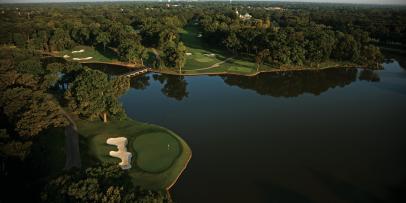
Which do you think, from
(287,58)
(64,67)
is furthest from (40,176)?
(287,58)

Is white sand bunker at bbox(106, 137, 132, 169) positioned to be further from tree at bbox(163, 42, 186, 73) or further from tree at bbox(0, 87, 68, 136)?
tree at bbox(163, 42, 186, 73)

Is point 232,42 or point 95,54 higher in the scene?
point 232,42

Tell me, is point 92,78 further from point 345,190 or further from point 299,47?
point 299,47

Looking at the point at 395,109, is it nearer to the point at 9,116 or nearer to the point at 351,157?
the point at 351,157

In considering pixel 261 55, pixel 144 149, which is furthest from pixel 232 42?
pixel 144 149

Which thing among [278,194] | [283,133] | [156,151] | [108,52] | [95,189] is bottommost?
[278,194]

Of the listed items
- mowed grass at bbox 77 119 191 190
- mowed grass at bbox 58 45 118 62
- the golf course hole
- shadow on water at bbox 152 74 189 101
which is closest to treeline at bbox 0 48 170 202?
mowed grass at bbox 77 119 191 190
